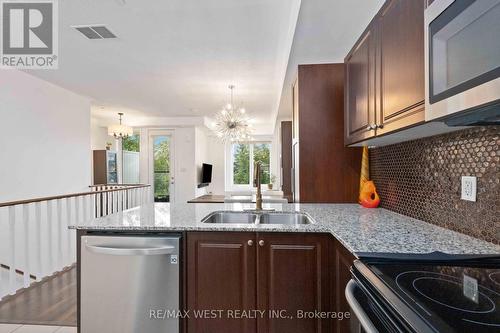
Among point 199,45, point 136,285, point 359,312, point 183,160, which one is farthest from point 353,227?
point 183,160

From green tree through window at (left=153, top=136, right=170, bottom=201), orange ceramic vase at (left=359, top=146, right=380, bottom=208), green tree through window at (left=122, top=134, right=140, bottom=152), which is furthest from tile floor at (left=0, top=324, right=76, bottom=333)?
green tree through window at (left=122, top=134, right=140, bottom=152)

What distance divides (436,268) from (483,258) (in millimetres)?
214

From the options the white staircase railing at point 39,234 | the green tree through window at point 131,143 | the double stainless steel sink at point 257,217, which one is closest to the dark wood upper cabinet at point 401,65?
the double stainless steel sink at point 257,217

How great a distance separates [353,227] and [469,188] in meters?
0.57

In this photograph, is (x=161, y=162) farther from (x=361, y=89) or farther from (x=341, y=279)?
(x=341, y=279)

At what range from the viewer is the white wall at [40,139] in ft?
12.3

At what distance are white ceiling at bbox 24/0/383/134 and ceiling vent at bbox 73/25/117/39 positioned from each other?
0.06 m

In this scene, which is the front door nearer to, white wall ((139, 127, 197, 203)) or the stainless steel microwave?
white wall ((139, 127, 197, 203))

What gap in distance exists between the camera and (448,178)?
1.46 m

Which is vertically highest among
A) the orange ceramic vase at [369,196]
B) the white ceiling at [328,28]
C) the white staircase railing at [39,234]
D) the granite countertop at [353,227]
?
the white ceiling at [328,28]

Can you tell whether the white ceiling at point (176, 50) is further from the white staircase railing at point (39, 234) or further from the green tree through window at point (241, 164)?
the green tree through window at point (241, 164)

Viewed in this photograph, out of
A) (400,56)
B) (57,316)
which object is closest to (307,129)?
(400,56)

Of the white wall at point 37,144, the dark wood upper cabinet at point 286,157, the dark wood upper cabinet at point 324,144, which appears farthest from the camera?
the dark wood upper cabinet at point 286,157

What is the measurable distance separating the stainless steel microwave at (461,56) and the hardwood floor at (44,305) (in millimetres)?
3047
